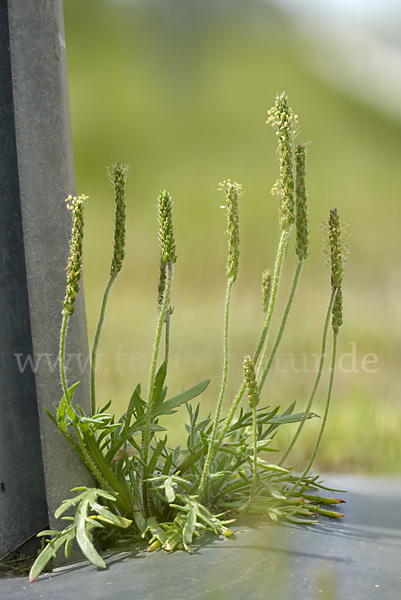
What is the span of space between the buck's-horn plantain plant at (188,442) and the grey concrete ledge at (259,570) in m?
0.03

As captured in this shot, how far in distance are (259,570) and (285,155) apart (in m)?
0.50

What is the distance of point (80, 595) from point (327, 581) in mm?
270

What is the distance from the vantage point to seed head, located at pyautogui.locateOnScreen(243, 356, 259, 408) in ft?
2.70

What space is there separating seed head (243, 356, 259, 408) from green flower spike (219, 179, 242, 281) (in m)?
0.13

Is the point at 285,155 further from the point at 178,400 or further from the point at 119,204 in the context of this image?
the point at 178,400

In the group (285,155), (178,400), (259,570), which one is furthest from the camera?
(178,400)

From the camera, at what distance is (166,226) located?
2.81ft

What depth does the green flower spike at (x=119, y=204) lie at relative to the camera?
0.91 meters

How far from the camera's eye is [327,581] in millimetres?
719

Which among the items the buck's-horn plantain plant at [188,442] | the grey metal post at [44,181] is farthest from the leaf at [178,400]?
the grey metal post at [44,181]

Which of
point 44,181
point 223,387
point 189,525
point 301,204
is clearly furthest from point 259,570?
point 44,181

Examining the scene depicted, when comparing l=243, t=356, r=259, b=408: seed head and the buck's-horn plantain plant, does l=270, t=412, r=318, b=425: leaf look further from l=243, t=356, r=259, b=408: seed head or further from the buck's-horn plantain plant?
l=243, t=356, r=259, b=408: seed head

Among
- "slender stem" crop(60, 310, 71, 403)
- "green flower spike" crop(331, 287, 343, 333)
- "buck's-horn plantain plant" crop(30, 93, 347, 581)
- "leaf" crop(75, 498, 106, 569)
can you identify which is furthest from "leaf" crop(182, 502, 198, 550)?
"green flower spike" crop(331, 287, 343, 333)

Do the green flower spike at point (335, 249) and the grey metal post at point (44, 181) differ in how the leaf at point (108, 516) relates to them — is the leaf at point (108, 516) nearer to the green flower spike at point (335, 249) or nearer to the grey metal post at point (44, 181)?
the grey metal post at point (44, 181)
